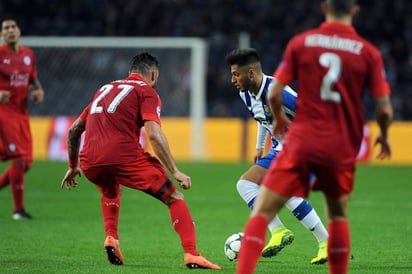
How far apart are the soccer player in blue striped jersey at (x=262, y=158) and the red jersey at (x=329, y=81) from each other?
2.11 meters

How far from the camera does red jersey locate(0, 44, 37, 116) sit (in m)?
13.0

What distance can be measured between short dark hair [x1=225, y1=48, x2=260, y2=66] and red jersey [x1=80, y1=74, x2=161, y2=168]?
80cm

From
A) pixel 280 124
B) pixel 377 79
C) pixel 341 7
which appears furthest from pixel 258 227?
pixel 341 7

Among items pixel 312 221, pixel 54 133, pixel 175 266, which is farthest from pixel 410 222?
pixel 54 133

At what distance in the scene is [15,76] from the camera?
13.0m

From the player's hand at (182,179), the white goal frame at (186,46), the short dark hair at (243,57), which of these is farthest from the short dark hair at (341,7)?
the white goal frame at (186,46)

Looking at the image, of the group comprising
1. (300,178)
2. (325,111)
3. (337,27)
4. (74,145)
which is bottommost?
(74,145)

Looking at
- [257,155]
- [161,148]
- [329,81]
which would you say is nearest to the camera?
[329,81]

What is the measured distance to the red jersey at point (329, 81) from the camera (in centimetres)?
619

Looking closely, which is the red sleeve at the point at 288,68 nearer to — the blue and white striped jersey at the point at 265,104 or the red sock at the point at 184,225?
the blue and white striped jersey at the point at 265,104

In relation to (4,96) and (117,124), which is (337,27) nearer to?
(117,124)

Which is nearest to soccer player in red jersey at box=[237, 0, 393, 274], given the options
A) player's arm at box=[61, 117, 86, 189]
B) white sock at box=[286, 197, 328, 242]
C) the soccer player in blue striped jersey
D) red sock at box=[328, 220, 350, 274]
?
red sock at box=[328, 220, 350, 274]

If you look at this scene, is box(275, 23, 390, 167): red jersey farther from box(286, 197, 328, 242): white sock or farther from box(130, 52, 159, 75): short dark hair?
box(286, 197, 328, 242): white sock

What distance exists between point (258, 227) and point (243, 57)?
2.49 metres
